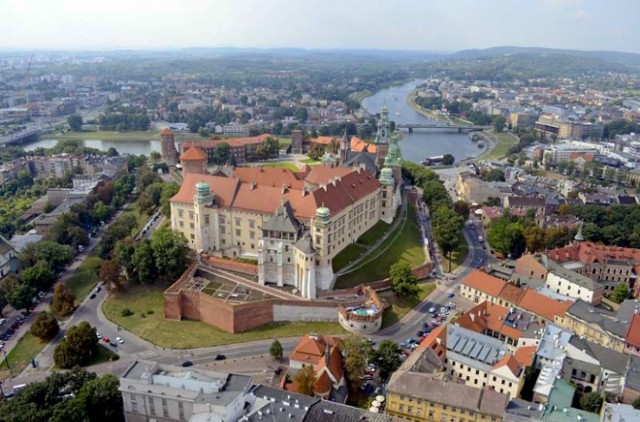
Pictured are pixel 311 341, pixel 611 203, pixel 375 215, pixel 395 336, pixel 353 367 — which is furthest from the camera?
pixel 611 203

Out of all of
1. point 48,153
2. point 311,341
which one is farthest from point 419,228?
point 48,153

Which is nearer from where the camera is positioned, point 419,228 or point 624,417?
point 624,417

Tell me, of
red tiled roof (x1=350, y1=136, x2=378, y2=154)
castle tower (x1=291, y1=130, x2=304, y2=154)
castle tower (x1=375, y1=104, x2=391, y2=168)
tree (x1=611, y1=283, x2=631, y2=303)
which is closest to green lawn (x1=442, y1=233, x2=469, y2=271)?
tree (x1=611, y1=283, x2=631, y2=303)

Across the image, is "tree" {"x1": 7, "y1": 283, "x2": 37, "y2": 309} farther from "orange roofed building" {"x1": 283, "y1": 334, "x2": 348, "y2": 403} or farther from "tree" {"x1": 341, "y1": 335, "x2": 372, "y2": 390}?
"tree" {"x1": 341, "y1": 335, "x2": 372, "y2": 390}

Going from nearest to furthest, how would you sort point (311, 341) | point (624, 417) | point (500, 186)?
1. point (624, 417)
2. point (311, 341)
3. point (500, 186)

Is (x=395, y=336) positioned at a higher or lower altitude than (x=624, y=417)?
lower

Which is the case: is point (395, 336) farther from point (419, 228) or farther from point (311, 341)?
point (419, 228)

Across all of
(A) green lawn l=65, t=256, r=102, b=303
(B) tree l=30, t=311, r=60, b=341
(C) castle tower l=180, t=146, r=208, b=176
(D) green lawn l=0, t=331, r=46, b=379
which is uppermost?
(C) castle tower l=180, t=146, r=208, b=176
